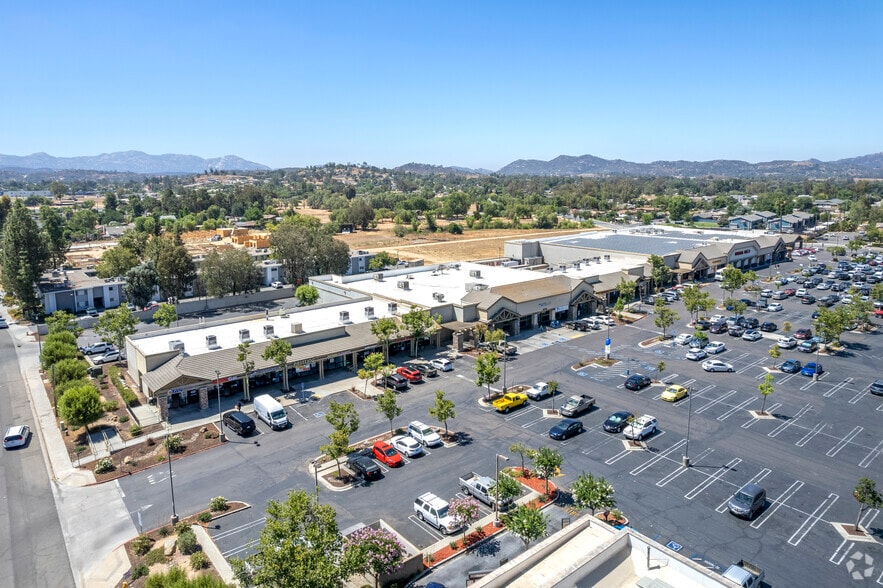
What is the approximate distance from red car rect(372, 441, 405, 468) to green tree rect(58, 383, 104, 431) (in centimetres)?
1743

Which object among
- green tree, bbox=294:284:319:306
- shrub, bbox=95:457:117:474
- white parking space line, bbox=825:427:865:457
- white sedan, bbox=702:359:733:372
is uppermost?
green tree, bbox=294:284:319:306

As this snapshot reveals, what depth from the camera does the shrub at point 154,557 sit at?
23031 mm

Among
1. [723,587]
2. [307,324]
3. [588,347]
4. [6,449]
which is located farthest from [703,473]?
[6,449]

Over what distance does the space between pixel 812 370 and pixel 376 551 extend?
39657 mm

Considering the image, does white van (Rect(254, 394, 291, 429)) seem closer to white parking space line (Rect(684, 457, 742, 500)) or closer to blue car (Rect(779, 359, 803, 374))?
white parking space line (Rect(684, 457, 742, 500))

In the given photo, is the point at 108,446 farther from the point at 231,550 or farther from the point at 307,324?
the point at 307,324

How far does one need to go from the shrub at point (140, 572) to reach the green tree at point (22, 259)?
54633 mm

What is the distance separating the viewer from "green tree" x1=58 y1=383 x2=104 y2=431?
110 ft

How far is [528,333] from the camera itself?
56.6 meters

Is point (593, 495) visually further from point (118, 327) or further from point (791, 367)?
point (118, 327)

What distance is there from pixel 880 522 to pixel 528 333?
33.6m

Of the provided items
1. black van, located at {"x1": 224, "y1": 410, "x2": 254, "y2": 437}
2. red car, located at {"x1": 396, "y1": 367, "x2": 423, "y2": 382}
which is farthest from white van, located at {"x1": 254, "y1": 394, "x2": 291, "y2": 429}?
red car, located at {"x1": 396, "y1": 367, "x2": 423, "y2": 382}

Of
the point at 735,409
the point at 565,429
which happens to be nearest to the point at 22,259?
the point at 565,429

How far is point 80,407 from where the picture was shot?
33688 millimetres
